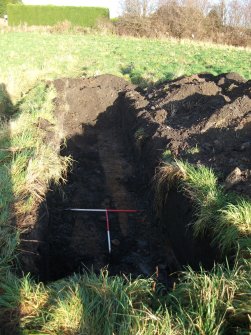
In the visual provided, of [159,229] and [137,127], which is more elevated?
[137,127]

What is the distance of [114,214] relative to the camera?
619 centimetres

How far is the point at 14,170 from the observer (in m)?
5.38

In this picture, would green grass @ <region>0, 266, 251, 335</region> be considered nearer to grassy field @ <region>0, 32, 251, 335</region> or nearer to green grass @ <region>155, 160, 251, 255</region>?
grassy field @ <region>0, 32, 251, 335</region>

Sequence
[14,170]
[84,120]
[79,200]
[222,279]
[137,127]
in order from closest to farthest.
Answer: [222,279] < [14,170] < [79,200] < [137,127] < [84,120]

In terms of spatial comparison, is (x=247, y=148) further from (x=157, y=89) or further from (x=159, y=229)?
(x=157, y=89)

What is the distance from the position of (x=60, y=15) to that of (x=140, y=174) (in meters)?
38.4

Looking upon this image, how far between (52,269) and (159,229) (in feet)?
5.41

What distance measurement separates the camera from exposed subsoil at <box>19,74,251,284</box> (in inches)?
192

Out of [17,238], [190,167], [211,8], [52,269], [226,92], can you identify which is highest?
[211,8]

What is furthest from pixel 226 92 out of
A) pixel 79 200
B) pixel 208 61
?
pixel 208 61

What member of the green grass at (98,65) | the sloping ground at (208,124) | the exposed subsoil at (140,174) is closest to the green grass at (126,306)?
the exposed subsoil at (140,174)

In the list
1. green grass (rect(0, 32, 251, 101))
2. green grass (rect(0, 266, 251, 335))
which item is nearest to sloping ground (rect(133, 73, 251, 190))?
green grass (rect(0, 266, 251, 335))

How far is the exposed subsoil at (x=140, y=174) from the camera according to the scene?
4875mm

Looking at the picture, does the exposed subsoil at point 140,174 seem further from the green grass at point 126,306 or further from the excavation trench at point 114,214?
the green grass at point 126,306
